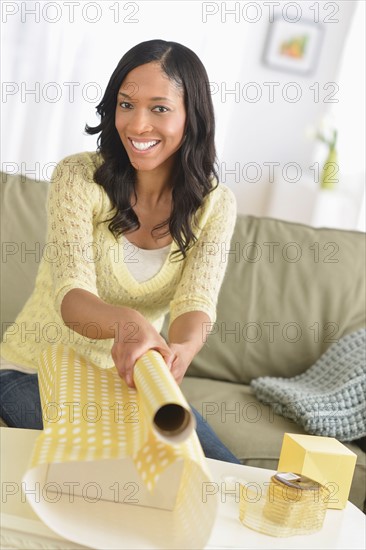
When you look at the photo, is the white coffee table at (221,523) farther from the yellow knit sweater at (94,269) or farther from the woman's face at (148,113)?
the woman's face at (148,113)

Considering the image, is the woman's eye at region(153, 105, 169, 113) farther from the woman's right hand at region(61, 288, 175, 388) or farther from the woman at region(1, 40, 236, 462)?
the woman's right hand at region(61, 288, 175, 388)

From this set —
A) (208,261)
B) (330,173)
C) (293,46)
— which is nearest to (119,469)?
(208,261)

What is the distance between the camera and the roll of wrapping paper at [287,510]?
1.10 meters

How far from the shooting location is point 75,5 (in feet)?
12.5

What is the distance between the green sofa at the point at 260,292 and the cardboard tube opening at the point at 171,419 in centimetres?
107

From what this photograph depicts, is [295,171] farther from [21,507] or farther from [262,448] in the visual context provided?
[21,507]

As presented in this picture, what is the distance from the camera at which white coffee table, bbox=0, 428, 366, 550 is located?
982 mm

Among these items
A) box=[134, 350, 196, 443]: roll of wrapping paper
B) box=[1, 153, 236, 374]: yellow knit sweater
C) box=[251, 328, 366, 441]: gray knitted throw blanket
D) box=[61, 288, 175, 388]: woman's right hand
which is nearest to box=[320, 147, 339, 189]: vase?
box=[251, 328, 366, 441]: gray knitted throw blanket

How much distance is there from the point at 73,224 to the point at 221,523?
25.8 inches

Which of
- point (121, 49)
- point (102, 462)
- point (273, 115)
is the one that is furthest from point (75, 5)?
point (102, 462)

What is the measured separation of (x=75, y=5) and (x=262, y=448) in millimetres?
2707

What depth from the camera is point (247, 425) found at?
189 centimetres

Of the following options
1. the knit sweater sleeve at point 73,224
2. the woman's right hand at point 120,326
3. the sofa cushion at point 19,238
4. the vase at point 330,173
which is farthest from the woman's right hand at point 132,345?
the vase at point 330,173

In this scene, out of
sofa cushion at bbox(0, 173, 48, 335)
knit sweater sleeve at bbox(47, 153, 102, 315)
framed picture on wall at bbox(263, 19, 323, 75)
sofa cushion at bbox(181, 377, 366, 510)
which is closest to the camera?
knit sweater sleeve at bbox(47, 153, 102, 315)
